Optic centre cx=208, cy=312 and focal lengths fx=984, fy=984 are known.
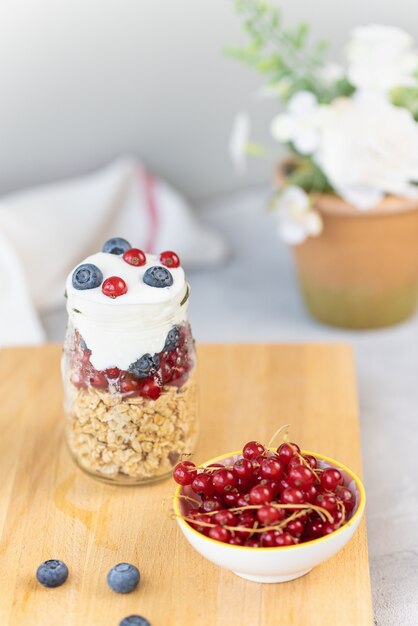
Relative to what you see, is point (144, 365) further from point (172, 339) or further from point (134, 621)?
point (134, 621)

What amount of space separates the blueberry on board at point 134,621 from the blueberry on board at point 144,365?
0.74ft

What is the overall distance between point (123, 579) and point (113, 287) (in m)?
0.26

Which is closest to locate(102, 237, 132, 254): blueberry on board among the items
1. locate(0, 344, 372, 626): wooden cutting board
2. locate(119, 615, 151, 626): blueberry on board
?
locate(0, 344, 372, 626): wooden cutting board

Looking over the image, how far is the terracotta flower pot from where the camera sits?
1.33 m

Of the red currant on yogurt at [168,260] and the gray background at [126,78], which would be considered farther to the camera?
the gray background at [126,78]

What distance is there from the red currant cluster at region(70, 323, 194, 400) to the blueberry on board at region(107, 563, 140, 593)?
0.17 m

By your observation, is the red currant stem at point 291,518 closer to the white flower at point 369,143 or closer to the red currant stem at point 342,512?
the red currant stem at point 342,512

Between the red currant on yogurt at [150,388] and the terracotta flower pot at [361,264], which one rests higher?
the red currant on yogurt at [150,388]

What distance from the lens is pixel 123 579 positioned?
34.1 inches

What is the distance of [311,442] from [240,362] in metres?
0.19

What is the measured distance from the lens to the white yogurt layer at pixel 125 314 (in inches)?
35.7

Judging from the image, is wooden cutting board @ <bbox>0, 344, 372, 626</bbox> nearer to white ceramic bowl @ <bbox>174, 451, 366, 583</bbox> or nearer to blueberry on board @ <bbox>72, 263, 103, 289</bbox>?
white ceramic bowl @ <bbox>174, 451, 366, 583</bbox>

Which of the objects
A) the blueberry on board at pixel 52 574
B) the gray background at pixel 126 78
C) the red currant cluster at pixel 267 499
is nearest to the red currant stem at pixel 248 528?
the red currant cluster at pixel 267 499

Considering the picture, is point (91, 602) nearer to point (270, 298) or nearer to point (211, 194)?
point (270, 298)
